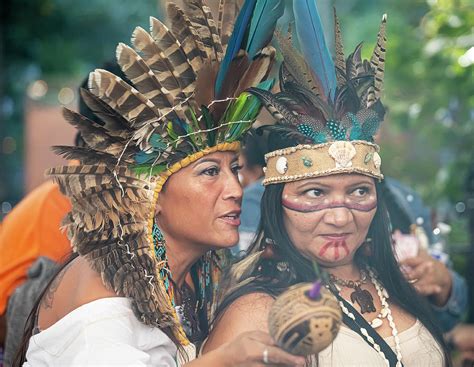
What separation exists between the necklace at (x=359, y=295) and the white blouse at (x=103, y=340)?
484 millimetres

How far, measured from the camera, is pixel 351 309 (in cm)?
228

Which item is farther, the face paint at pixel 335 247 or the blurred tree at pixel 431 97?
the blurred tree at pixel 431 97

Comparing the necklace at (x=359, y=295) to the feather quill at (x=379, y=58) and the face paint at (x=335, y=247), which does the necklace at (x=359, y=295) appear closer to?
the face paint at (x=335, y=247)

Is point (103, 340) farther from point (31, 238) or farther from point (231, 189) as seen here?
point (31, 238)

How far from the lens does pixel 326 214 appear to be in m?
2.29

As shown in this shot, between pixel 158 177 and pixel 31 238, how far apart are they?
58.5 inches

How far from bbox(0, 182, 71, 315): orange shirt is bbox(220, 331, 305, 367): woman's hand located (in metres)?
1.58

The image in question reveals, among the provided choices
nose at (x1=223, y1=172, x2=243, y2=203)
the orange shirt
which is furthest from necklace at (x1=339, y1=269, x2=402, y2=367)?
the orange shirt

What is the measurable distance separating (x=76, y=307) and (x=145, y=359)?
0.25 metres

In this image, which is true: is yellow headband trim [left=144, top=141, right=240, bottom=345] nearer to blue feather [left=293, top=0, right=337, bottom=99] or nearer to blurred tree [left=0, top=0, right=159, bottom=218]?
blue feather [left=293, top=0, right=337, bottom=99]

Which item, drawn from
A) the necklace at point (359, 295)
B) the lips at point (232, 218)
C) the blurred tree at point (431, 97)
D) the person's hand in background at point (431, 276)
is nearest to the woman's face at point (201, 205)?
the lips at point (232, 218)

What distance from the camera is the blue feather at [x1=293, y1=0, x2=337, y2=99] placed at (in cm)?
231

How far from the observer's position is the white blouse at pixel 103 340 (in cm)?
212

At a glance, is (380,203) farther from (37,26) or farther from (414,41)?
(37,26)
